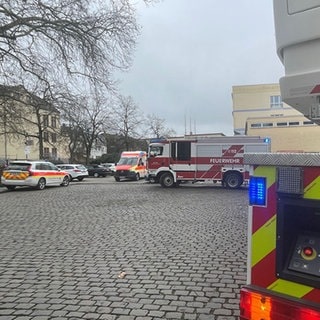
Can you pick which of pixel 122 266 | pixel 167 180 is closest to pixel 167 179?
pixel 167 180

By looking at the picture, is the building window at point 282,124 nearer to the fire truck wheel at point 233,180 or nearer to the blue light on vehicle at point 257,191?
the fire truck wheel at point 233,180

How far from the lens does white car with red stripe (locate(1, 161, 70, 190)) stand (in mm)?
23172

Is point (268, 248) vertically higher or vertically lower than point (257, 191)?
lower

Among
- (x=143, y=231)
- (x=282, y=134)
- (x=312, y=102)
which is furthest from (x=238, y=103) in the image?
(x=312, y=102)

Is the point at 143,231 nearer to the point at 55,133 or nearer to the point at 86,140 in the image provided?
the point at 55,133

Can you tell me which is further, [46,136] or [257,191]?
[46,136]

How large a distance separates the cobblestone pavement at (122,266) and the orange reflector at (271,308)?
7.17 ft

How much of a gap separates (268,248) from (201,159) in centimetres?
2132

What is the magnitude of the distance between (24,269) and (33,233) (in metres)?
3.21

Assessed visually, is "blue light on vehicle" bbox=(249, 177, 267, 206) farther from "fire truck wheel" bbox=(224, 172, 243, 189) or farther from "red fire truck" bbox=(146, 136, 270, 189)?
"fire truck wheel" bbox=(224, 172, 243, 189)

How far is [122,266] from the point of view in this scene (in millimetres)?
6305

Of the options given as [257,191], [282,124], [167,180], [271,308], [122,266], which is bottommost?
[122,266]

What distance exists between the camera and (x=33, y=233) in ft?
30.5

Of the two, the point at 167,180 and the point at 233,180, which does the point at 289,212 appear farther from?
the point at 167,180
